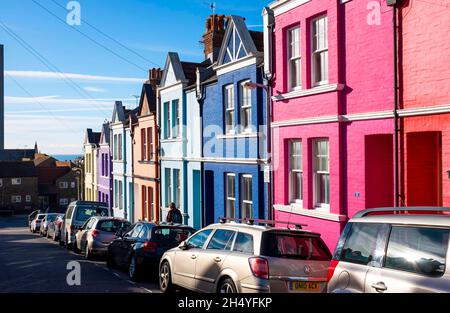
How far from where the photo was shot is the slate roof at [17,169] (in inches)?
3403

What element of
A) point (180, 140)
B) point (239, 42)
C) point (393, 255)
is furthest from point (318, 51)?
point (180, 140)

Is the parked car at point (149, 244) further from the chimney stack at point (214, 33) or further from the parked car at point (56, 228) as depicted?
the parked car at point (56, 228)

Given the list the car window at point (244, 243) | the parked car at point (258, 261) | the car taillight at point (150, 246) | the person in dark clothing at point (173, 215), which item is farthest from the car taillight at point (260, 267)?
the person in dark clothing at point (173, 215)

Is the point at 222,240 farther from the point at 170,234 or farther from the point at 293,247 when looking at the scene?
the point at 170,234

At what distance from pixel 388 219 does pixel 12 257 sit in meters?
16.8

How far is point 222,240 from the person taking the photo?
10.5 metres

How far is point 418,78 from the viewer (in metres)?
11.9

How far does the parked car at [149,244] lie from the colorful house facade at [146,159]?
14.0 metres

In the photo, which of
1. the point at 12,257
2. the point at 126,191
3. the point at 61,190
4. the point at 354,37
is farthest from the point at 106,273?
the point at 61,190

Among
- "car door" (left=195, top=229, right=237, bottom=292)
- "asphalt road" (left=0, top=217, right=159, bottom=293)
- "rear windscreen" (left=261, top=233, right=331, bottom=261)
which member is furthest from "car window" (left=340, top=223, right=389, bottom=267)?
"asphalt road" (left=0, top=217, right=159, bottom=293)

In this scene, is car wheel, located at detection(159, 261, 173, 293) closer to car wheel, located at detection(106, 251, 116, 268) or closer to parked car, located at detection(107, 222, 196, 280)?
parked car, located at detection(107, 222, 196, 280)

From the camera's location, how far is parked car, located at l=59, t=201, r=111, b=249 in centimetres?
2447

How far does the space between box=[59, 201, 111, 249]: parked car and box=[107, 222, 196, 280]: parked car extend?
31.8 ft
